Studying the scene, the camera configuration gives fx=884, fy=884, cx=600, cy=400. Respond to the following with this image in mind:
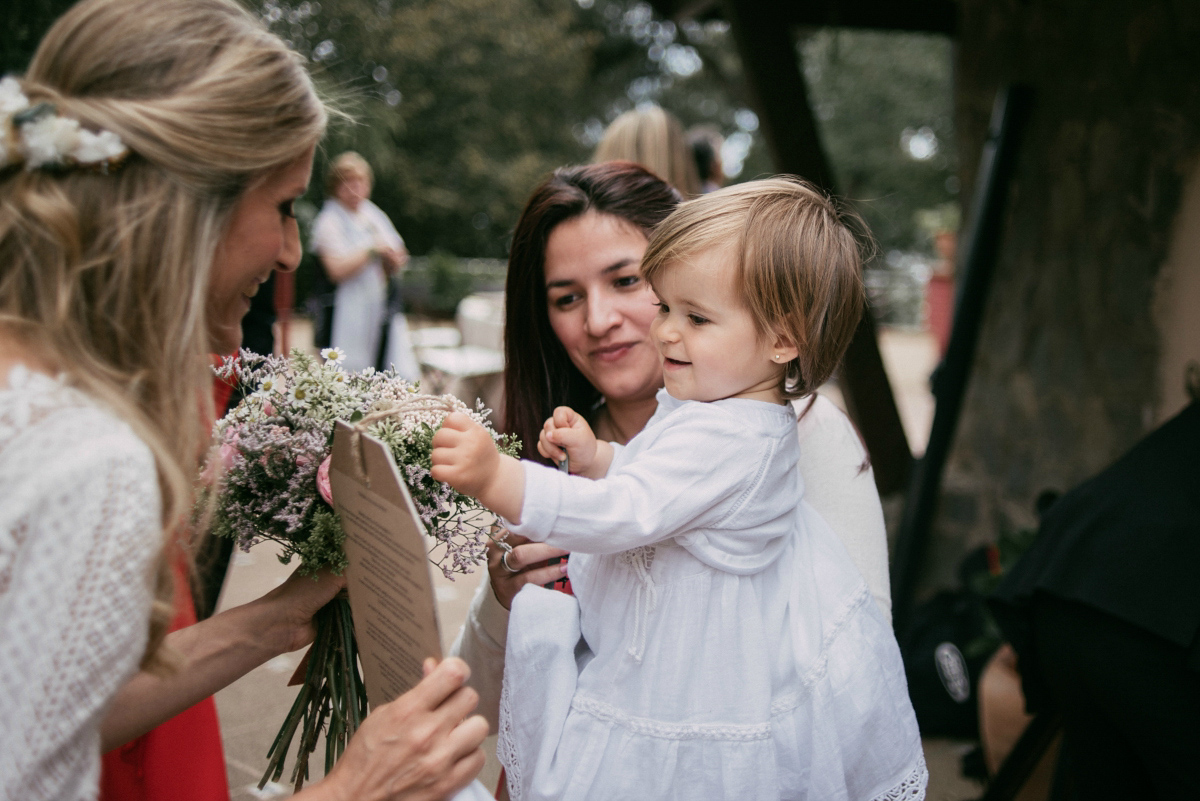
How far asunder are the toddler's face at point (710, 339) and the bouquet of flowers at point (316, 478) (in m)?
0.28

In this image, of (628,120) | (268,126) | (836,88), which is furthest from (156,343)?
(836,88)

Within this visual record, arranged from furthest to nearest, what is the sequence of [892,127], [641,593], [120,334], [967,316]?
[892,127], [967,316], [641,593], [120,334]

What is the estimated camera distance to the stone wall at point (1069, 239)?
3270 mm

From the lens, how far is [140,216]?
939 millimetres

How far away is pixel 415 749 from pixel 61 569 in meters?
0.43

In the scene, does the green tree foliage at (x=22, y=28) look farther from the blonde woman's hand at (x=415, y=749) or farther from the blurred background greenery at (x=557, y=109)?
the blurred background greenery at (x=557, y=109)

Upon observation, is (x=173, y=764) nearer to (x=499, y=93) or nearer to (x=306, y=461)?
(x=306, y=461)

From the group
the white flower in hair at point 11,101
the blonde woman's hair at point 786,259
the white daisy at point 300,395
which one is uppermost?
the white flower in hair at point 11,101

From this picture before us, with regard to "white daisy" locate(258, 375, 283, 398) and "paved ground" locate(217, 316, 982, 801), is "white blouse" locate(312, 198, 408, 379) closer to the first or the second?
"paved ground" locate(217, 316, 982, 801)

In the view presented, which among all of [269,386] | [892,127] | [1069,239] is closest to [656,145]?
[1069,239]

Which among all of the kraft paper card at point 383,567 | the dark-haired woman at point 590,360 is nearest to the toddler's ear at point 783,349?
the dark-haired woman at point 590,360

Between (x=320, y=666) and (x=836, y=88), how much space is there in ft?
78.6

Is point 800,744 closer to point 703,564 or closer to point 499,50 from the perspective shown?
point 703,564

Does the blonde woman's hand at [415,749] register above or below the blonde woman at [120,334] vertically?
below
